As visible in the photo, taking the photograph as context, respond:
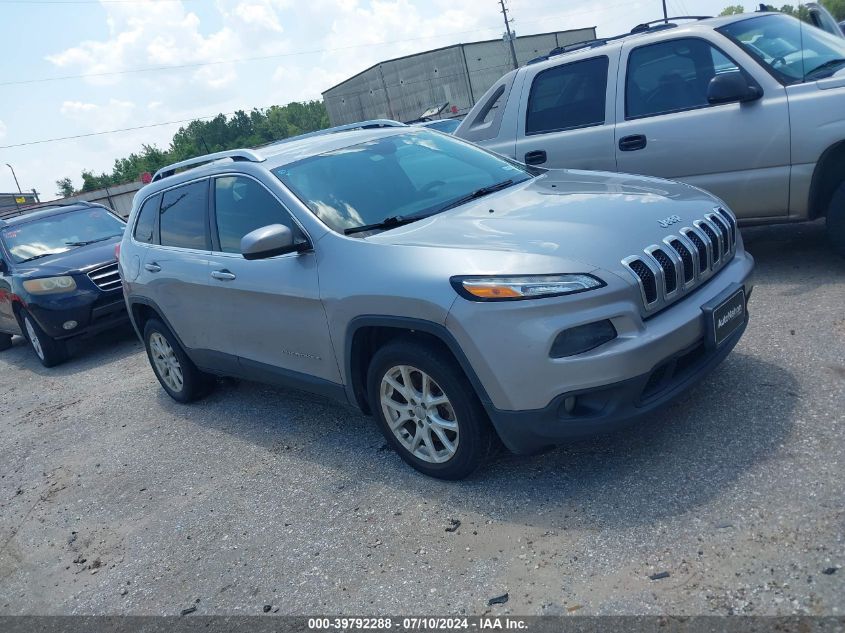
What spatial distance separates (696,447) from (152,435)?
393 centimetres

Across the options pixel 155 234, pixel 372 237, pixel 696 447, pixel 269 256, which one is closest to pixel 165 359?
pixel 155 234

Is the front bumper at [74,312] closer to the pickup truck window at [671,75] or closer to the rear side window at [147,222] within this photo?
the rear side window at [147,222]

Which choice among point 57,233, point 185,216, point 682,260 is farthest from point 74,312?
point 682,260

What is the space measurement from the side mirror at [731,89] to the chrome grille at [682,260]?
1722 mm

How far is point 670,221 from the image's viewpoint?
3633mm

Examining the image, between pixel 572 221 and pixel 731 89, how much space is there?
2.51 meters

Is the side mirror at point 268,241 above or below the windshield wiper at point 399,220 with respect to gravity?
above

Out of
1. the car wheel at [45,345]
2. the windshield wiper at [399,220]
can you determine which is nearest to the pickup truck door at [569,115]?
the windshield wiper at [399,220]

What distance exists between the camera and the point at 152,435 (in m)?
5.60

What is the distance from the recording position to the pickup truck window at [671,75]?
566 centimetres

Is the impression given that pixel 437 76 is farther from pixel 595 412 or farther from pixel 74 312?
pixel 595 412

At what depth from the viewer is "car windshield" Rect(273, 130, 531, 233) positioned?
4105 millimetres

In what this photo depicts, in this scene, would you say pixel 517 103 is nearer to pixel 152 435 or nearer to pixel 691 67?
pixel 691 67

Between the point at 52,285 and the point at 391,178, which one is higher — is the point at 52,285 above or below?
below
